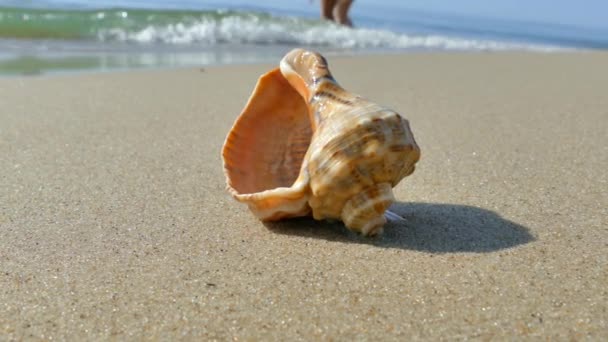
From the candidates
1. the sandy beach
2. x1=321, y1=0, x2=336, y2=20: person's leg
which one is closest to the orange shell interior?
the sandy beach

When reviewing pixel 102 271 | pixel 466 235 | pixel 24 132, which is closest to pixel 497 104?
pixel 466 235

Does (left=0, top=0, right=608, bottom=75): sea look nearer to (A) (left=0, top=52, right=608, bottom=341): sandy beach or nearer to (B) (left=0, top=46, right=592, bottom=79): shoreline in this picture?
(B) (left=0, top=46, right=592, bottom=79): shoreline

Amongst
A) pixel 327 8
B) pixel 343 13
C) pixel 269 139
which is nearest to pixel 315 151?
pixel 269 139

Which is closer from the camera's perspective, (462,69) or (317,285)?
(317,285)

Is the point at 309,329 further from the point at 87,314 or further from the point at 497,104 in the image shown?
the point at 497,104

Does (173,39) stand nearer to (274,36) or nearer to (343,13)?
(274,36)

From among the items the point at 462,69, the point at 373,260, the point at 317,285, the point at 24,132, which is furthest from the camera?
the point at 462,69
